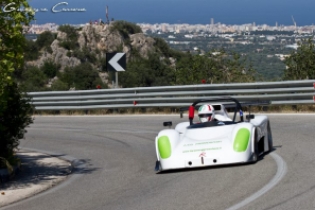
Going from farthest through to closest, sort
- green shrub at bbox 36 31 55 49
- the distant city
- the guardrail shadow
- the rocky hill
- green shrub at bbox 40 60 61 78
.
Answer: the distant city, green shrub at bbox 36 31 55 49, the rocky hill, green shrub at bbox 40 60 61 78, the guardrail shadow

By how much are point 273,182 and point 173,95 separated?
43.8ft

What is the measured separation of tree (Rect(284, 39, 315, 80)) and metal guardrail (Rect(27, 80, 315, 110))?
676cm

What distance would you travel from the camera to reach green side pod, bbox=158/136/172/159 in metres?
12.1

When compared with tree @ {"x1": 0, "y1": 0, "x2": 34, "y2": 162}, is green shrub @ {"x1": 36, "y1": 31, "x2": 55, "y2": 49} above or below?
above

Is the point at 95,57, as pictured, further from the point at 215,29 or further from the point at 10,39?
the point at 215,29

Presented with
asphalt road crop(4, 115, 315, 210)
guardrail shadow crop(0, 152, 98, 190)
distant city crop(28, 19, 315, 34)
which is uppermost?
distant city crop(28, 19, 315, 34)

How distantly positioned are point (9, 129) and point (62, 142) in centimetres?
455

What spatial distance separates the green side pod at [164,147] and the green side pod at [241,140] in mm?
1126

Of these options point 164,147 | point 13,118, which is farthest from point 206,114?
point 13,118

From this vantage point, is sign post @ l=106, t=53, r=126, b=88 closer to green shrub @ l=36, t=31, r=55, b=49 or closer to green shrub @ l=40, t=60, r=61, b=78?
green shrub @ l=40, t=60, r=61, b=78

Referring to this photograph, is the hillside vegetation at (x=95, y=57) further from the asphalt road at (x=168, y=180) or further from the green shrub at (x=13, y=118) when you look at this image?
the green shrub at (x=13, y=118)

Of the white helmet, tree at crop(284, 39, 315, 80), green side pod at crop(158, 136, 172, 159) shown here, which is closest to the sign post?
tree at crop(284, 39, 315, 80)

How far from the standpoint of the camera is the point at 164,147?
12211mm

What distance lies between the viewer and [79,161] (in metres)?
14.9
